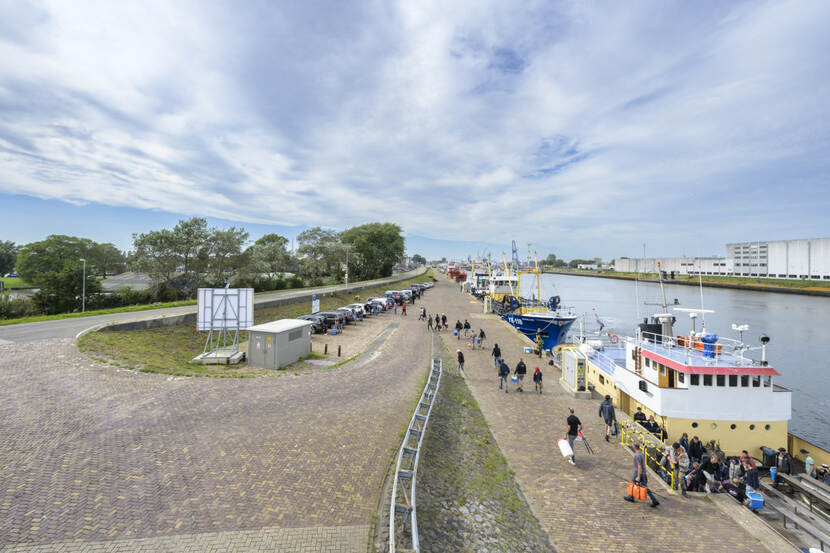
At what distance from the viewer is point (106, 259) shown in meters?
70.9

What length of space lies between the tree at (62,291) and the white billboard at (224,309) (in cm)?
2021

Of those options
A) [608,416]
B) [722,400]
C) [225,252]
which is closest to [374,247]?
[225,252]

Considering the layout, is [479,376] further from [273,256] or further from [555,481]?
[273,256]

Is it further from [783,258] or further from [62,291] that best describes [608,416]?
[783,258]

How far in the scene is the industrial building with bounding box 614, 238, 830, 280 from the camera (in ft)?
340

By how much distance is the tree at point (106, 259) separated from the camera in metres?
62.8

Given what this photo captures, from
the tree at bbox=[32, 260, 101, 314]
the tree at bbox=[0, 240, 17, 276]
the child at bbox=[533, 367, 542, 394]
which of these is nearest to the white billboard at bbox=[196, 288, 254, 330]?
the child at bbox=[533, 367, 542, 394]

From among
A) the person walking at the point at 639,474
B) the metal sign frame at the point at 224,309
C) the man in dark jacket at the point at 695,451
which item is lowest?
the man in dark jacket at the point at 695,451

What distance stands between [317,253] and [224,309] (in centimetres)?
4354

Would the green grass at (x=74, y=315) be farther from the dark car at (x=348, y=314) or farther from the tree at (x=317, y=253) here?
the tree at (x=317, y=253)

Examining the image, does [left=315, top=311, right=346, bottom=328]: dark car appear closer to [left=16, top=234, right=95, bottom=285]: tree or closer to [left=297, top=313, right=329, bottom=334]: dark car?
[left=297, top=313, right=329, bottom=334]: dark car

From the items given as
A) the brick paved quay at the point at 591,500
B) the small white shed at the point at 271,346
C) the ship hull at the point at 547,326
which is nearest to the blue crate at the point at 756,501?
the brick paved quay at the point at 591,500

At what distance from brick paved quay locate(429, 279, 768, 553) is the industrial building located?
9512cm

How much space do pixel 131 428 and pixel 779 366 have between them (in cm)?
4320
